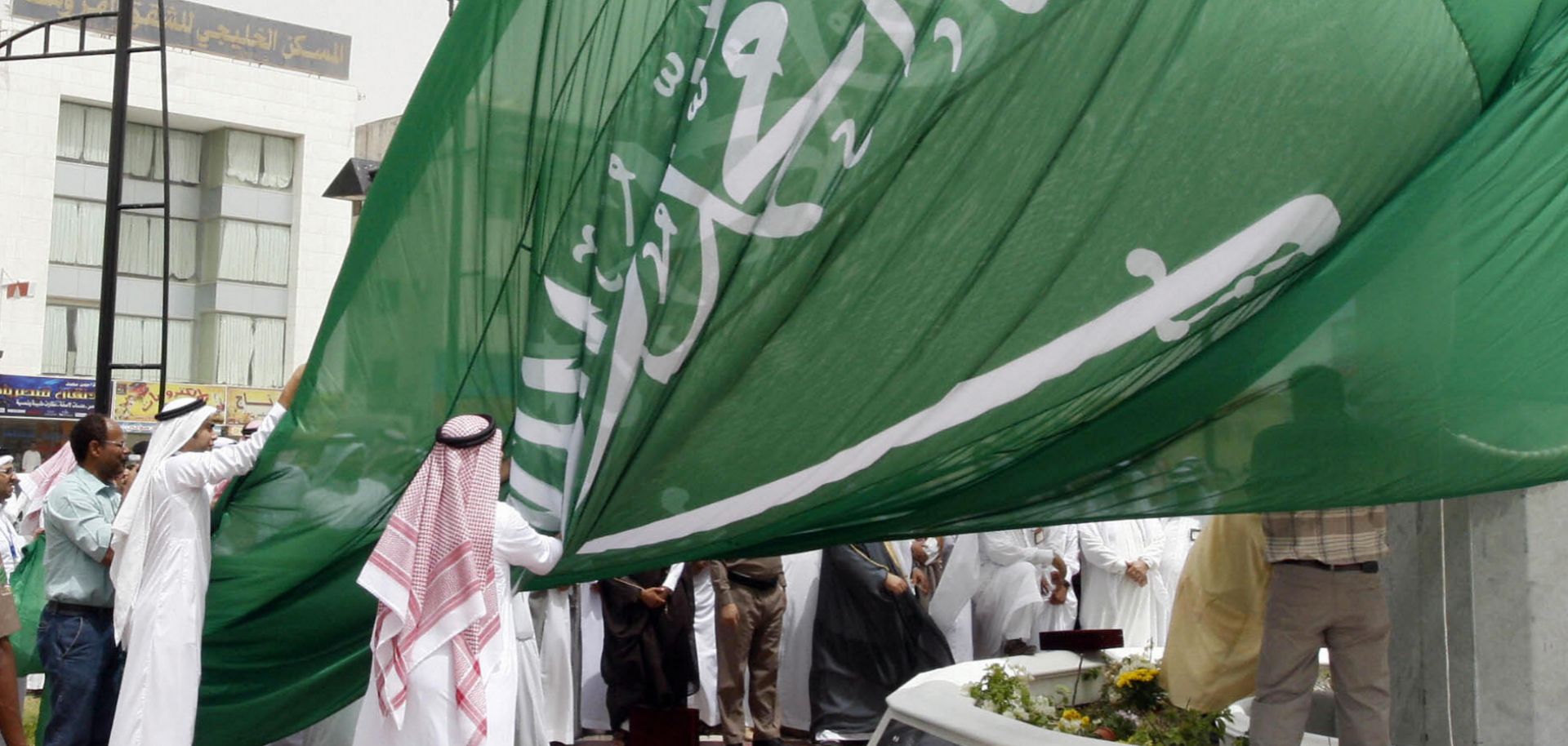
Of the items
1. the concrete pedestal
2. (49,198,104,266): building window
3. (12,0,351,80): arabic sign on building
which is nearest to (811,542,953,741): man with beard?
the concrete pedestal

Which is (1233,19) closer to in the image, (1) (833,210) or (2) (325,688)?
(1) (833,210)

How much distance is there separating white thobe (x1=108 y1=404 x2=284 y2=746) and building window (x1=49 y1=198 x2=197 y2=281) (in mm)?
33602

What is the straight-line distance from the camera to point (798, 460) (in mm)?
3713

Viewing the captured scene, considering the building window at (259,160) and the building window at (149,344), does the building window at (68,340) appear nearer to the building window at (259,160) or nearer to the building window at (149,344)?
the building window at (149,344)

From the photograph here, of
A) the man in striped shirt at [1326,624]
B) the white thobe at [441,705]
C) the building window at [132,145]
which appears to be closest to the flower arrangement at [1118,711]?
the man in striped shirt at [1326,624]

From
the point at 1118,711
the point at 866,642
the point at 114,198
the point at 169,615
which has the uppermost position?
the point at 114,198

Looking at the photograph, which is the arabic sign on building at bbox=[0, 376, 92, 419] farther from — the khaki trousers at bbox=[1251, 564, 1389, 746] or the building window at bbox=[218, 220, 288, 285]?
the khaki trousers at bbox=[1251, 564, 1389, 746]

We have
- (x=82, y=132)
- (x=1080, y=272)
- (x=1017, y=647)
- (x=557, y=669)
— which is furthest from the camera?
(x=82, y=132)

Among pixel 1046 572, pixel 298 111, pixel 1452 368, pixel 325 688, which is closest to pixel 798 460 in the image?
pixel 1452 368

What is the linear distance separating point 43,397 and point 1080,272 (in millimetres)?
35374

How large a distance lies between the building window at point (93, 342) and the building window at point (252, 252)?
2.22 metres

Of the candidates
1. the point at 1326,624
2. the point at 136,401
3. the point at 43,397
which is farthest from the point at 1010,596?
the point at 136,401

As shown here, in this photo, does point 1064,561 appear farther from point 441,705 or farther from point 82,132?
point 82,132

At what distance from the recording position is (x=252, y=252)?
137ft
